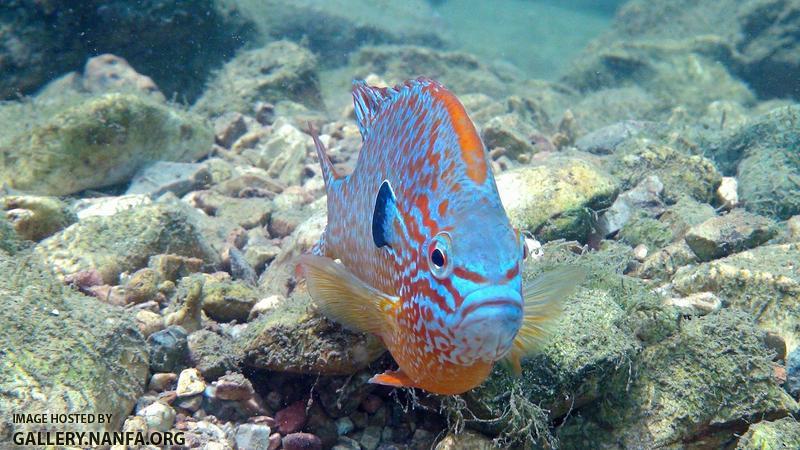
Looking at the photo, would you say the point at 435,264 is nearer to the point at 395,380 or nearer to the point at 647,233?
the point at 395,380

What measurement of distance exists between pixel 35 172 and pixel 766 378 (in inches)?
273

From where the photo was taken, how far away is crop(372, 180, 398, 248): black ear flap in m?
2.03

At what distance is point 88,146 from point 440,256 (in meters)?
5.54

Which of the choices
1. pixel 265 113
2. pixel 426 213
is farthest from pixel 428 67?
pixel 426 213

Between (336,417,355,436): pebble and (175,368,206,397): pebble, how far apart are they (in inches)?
34.6

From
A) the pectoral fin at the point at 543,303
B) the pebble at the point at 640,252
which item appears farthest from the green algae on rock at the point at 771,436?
the pebble at the point at 640,252

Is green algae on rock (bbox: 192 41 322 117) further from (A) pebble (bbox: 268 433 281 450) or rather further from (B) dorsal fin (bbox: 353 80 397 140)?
(A) pebble (bbox: 268 433 281 450)

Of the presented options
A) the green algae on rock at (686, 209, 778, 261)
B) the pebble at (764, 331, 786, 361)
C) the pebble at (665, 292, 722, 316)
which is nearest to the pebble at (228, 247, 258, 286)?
the pebble at (665, 292, 722, 316)

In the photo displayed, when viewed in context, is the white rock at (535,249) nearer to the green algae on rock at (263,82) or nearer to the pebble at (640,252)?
the pebble at (640,252)

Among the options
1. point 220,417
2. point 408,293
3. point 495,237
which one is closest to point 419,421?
point 220,417

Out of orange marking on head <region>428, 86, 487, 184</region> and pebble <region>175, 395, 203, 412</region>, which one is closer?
orange marking on head <region>428, 86, 487, 184</region>

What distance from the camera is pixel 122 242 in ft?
13.8

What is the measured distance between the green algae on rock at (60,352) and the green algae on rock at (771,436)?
11.6ft

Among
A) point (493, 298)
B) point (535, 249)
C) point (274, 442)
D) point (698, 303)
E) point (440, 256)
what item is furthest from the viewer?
point (535, 249)
